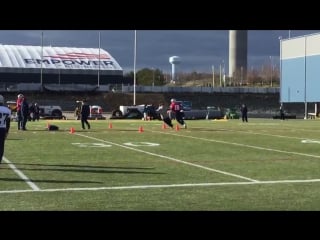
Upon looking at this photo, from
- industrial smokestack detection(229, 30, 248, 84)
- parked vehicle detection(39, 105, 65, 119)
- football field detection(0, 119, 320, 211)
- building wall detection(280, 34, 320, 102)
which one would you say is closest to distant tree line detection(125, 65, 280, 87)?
industrial smokestack detection(229, 30, 248, 84)

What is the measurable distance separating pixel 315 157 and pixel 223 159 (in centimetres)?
246

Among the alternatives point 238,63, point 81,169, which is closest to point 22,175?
point 81,169

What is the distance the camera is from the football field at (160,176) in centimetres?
878

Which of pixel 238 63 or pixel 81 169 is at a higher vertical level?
pixel 238 63

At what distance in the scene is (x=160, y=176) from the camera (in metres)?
12.0

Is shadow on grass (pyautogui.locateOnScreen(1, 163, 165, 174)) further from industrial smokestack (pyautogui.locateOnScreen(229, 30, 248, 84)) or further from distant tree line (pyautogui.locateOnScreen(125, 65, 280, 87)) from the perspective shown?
industrial smokestack (pyautogui.locateOnScreen(229, 30, 248, 84))

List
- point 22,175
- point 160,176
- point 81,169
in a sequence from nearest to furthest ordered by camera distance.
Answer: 1. point 160,176
2. point 22,175
3. point 81,169

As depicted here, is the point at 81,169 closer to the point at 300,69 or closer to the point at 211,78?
the point at 300,69

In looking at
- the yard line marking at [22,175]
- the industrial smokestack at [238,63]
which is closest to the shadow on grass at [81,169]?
the yard line marking at [22,175]

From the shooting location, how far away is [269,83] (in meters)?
139

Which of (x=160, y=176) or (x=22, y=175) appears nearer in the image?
(x=160, y=176)

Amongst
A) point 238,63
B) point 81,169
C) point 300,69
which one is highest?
point 238,63
